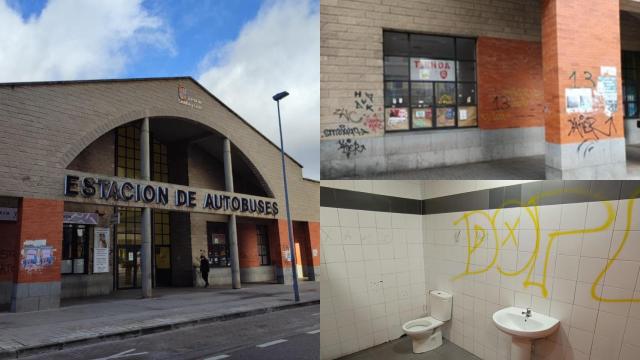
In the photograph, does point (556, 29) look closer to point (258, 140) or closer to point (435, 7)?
point (435, 7)

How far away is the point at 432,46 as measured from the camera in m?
8.86

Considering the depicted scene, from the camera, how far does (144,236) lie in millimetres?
17812

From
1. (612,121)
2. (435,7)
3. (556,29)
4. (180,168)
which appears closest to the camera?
(556,29)

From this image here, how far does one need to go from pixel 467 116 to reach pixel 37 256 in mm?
12783

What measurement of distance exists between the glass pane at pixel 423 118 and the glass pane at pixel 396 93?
30 cm

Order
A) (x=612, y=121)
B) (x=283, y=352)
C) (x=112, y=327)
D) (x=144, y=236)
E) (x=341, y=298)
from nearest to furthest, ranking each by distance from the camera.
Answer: (x=341, y=298)
(x=612, y=121)
(x=283, y=352)
(x=112, y=327)
(x=144, y=236)

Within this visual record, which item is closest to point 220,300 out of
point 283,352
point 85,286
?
point 85,286

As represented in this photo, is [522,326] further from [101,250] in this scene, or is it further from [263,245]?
[263,245]

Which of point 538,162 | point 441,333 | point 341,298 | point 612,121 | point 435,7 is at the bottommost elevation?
point 441,333

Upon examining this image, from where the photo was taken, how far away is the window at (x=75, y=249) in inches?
698

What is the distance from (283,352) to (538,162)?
5349 mm

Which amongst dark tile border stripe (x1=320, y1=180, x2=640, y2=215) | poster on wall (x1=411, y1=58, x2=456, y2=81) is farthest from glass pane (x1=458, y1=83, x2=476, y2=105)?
dark tile border stripe (x1=320, y1=180, x2=640, y2=215)

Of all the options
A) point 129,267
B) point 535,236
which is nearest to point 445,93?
point 535,236

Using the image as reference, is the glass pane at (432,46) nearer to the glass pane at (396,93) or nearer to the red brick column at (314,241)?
the glass pane at (396,93)
